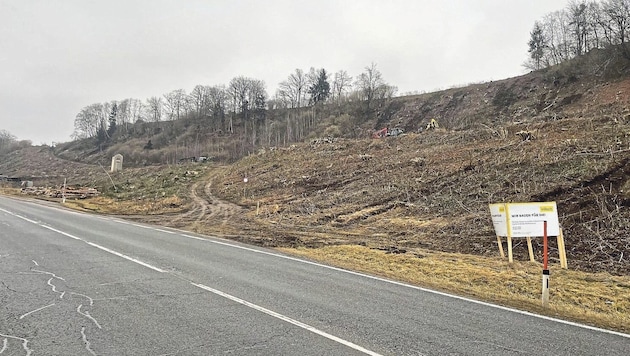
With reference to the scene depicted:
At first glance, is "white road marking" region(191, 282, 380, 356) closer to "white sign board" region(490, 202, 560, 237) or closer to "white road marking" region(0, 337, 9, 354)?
"white road marking" region(0, 337, 9, 354)

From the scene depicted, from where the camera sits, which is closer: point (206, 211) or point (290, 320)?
point (290, 320)

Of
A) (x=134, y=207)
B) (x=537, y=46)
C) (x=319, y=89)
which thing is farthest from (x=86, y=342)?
(x=319, y=89)

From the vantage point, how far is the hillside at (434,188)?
14.5 meters

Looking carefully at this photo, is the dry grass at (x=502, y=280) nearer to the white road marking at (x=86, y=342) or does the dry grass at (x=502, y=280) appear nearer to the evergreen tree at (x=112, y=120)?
the white road marking at (x=86, y=342)

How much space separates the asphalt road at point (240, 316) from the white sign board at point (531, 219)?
14.9 ft

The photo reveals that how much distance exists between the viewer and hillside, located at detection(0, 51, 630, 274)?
14492 mm

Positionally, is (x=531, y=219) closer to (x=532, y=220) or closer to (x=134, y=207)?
(x=532, y=220)

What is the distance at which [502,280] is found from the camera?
32.0 feet

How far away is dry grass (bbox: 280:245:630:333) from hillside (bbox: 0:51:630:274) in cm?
139

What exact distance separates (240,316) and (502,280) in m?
6.94

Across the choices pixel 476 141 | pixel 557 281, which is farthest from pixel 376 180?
pixel 557 281

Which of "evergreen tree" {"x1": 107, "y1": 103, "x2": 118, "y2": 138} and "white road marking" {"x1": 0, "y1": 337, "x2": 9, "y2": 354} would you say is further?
"evergreen tree" {"x1": 107, "y1": 103, "x2": 118, "y2": 138}

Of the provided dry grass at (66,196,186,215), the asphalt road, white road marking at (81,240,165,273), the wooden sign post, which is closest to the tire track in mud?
dry grass at (66,196,186,215)

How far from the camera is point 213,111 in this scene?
117 meters
